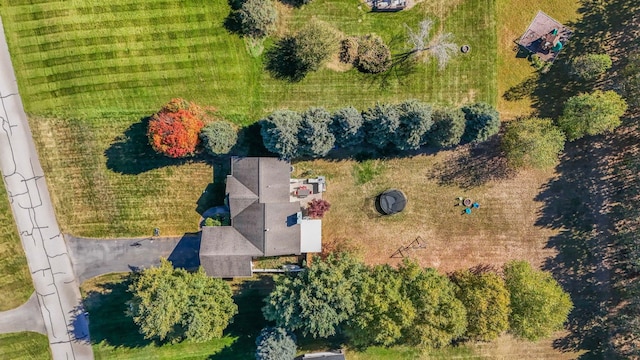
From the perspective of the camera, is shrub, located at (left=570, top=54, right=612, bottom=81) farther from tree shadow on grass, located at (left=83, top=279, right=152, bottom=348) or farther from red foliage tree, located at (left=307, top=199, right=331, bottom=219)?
tree shadow on grass, located at (left=83, top=279, right=152, bottom=348)

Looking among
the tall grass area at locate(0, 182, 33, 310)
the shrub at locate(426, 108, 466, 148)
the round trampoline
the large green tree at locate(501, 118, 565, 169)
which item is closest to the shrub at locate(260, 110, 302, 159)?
the round trampoline

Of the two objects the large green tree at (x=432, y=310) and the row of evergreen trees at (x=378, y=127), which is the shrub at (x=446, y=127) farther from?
the large green tree at (x=432, y=310)

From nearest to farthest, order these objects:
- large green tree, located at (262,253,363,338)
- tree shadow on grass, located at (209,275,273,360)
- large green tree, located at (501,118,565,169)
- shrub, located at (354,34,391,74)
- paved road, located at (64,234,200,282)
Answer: large green tree, located at (262,253,363,338), large green tree, located at (501,118,565,169), shrub, located at (354,34,391,74), paved road, located at (64,234,200,282), tree shadow on grass, located at (209,275,273,360)

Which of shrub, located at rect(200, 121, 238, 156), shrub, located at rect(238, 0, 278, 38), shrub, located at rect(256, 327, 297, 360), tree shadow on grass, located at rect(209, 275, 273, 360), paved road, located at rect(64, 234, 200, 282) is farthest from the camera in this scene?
tree shadow on grass, located at rect(209, 275, 273, 360)

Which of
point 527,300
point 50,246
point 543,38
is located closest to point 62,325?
point 50,246

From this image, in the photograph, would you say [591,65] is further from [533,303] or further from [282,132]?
[282,132]
